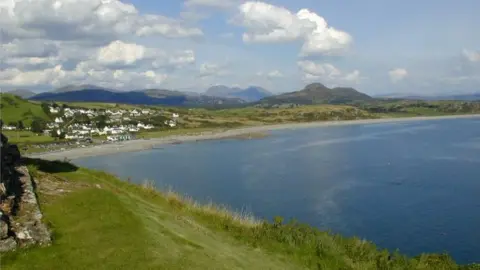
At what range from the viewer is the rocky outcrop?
1169 centimetres

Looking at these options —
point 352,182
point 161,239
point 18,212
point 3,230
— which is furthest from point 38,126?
point 3,230

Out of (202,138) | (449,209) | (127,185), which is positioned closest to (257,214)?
(449,209)

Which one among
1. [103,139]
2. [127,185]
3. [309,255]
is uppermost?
[127,185]

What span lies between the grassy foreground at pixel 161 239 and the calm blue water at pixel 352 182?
2993 cm

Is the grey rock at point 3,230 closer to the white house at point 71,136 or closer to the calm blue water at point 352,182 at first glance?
the calm blue water at point 352,182

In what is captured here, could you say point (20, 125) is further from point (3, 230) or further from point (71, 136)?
point (3, 230)

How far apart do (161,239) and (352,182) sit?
7354 cm

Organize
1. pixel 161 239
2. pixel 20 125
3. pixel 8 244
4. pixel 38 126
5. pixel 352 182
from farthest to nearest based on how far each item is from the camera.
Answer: pixel 38 126 → pixel 20 125 → pixel 352 182 → pixel 161 239 → pixel 8 244

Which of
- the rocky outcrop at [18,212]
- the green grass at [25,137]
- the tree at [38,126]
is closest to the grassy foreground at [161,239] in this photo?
the rocky outcrop at [18,212]

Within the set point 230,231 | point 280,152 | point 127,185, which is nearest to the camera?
point 230,231

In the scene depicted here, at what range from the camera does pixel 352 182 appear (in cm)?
8331

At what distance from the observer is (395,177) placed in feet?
284

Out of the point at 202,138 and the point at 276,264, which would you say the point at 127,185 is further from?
the point at 202,138

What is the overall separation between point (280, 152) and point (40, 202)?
119 m
